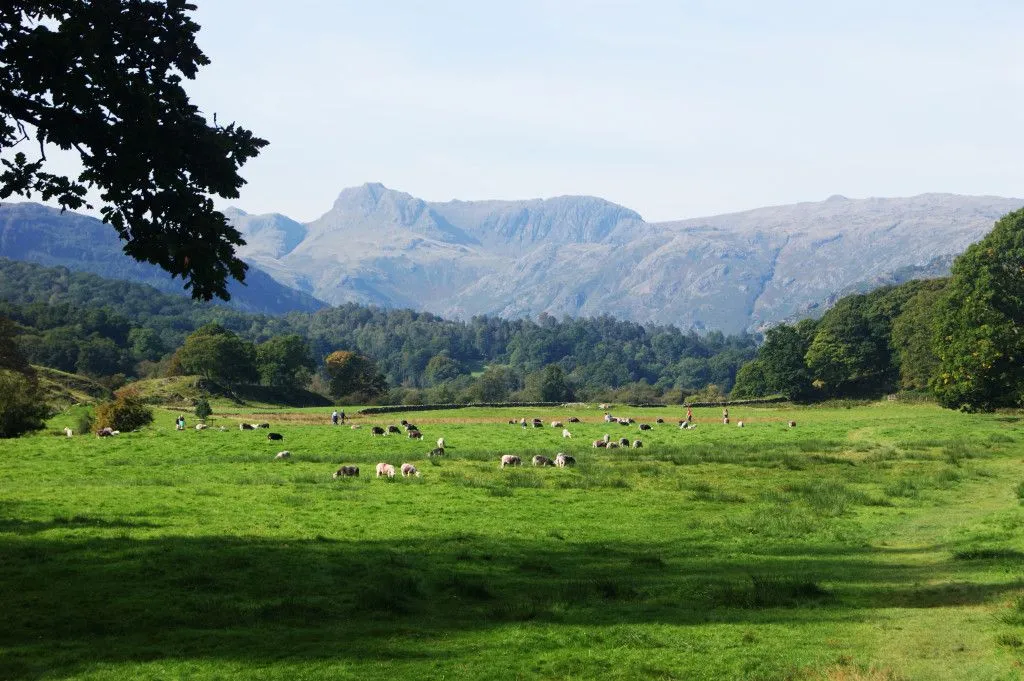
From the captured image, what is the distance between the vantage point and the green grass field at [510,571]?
14.9 meters

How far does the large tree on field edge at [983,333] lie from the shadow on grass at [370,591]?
51.9 meters

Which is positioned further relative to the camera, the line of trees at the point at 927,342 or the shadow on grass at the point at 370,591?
the line of trees at the point at 927,342

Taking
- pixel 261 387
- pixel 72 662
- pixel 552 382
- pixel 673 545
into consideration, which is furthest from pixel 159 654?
pixel 552 382

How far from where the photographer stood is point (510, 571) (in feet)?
73.8

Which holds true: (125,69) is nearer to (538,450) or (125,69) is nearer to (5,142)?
(5,142)

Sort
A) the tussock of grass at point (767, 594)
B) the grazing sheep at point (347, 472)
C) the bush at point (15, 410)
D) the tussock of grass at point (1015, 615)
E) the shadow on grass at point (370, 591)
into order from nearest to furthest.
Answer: the shadow on grass at point (370, 591), the tussock of grass at point (1015, 615), the tussock of grass at point (767, 594), the grazing sheep at point (347, 472), the bush at point (15, 410)

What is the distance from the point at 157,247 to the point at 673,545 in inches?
597

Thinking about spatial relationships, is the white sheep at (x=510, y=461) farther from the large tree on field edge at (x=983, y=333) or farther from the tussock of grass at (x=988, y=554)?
the large tree on field edge at (x=983, y=333)

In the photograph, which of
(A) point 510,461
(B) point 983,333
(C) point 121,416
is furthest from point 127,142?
(B) point 983,333

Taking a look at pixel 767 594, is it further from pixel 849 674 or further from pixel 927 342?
pixel 927 342

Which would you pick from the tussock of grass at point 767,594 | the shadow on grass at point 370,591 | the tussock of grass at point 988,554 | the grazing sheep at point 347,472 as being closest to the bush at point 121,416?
the grazing sheep at point 347,472

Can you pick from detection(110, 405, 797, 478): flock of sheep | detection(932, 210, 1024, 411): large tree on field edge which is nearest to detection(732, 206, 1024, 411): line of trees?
detection(932, 210, 1024, 411): large tree on field edge

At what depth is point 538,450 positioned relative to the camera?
185 ft

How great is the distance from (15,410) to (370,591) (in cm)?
4941
